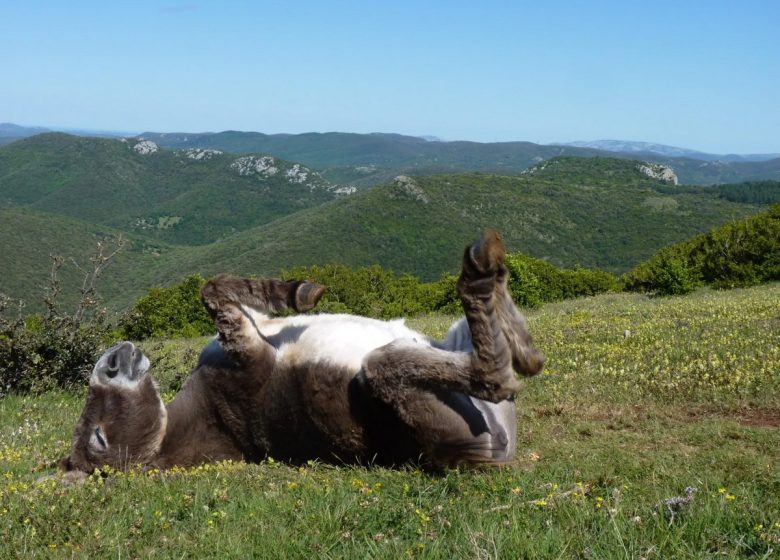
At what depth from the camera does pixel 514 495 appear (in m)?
3.62

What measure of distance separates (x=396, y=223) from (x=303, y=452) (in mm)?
111462

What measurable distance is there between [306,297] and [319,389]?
71 cm

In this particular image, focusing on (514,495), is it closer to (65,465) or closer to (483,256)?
(483,256)

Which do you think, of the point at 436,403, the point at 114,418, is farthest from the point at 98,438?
the point at 436,403

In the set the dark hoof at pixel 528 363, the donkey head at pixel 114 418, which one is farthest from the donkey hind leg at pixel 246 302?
the dark hoof at pixel 528 363

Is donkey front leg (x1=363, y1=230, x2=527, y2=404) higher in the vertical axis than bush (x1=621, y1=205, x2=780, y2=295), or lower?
higher

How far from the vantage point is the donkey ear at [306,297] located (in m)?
4.79

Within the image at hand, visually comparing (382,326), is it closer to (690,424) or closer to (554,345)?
(690,424)

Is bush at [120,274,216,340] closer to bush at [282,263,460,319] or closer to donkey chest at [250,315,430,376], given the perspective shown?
bush at [282,263,460,319]

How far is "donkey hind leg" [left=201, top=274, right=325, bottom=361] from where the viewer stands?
4.55 meters

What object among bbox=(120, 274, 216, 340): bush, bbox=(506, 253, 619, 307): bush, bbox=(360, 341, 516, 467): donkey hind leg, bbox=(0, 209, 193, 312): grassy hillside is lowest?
bbox=(0, 209, 193, 312): grassy hillside

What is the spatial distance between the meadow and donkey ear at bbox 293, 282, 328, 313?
1.07 metres

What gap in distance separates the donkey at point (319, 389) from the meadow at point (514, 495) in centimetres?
19

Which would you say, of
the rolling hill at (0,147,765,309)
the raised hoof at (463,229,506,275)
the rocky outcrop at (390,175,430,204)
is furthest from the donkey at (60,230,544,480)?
the rocky outcrop at (390,175,430,204)
